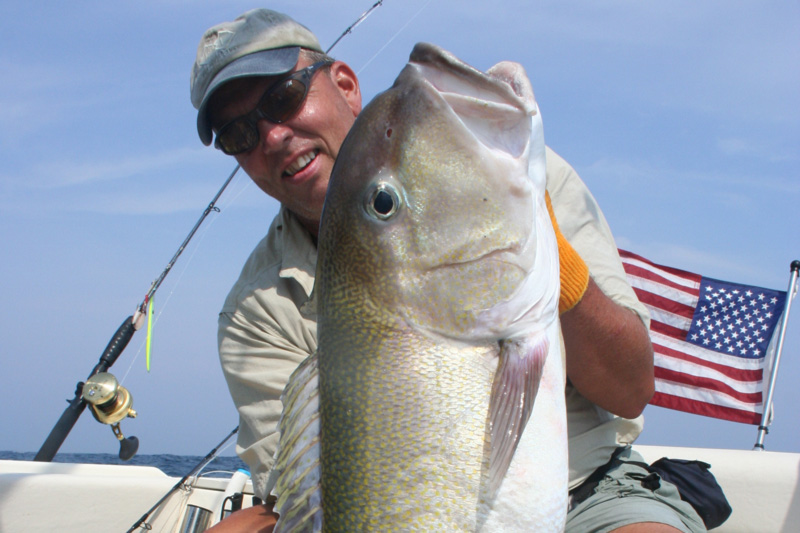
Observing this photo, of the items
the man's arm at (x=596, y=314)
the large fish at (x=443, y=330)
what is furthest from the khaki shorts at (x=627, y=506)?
the large fish at (x=443, y=330)

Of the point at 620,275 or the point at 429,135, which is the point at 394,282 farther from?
the point at 620,275

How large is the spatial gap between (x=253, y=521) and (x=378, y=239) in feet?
5.24

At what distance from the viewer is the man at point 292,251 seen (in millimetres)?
2225

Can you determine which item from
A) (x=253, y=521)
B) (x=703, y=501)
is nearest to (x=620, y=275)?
(x=703, y=501)

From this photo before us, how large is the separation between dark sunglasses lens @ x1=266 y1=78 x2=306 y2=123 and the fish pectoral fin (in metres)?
1.67

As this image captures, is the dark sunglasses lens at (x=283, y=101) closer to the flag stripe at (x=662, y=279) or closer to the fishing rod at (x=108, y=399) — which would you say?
the fishing rod at (x=108, y=399)

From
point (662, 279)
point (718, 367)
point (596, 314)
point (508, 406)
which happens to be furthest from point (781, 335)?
point (508, 406)

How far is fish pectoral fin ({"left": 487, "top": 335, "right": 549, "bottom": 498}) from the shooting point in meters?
1.30

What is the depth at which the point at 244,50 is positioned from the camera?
8.76 feet

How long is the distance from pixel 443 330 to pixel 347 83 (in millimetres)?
1915

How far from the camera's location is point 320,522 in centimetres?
139

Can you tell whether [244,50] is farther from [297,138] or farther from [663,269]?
[663,269]

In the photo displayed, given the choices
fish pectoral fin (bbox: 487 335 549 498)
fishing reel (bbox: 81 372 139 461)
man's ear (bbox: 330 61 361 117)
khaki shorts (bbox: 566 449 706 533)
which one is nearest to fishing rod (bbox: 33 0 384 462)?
fishing reel (bbox: 81 372 139 461)

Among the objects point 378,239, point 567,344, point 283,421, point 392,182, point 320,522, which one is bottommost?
point 320,522
